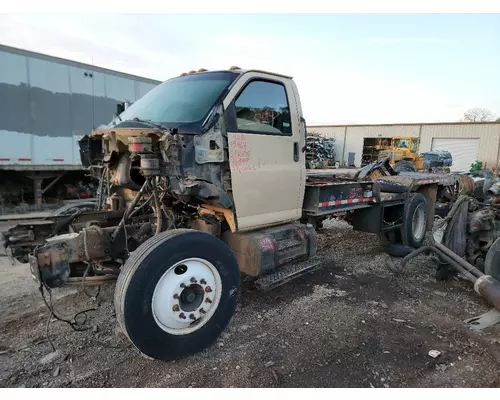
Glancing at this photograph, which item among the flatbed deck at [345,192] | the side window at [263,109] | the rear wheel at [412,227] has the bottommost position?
the rear wheel at [412,227]

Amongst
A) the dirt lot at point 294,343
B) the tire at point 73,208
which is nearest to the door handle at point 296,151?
the dirt lot at point 294,343

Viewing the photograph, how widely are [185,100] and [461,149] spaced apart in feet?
112

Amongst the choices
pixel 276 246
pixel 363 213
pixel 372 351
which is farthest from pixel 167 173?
pixel 363 213

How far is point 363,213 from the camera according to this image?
5668mm

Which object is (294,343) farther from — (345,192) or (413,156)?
(413,156)

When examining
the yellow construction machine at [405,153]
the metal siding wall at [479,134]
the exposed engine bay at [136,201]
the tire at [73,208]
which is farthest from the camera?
the metal siding wall at [479,134]

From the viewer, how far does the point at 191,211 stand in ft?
14.0

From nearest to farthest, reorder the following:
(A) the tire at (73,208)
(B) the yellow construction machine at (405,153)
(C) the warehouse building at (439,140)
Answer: (A) the tire at (73,208)
(B) the yellow construction machine at (405,153)
(C) the warehouse building at (439,140)

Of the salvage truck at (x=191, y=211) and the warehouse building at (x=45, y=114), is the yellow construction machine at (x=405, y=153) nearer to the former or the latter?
the warehouse building at (x=45, y=114)

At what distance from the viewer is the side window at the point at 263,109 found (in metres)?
3.77

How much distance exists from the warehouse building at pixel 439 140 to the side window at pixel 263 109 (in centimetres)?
2833

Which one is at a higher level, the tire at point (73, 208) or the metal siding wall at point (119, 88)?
the metal siding wall at point (119, 88)

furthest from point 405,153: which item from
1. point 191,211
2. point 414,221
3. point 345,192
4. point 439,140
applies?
point 191,211

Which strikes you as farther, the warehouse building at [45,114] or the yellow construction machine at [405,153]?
the yellow construction machine at [405,153]
